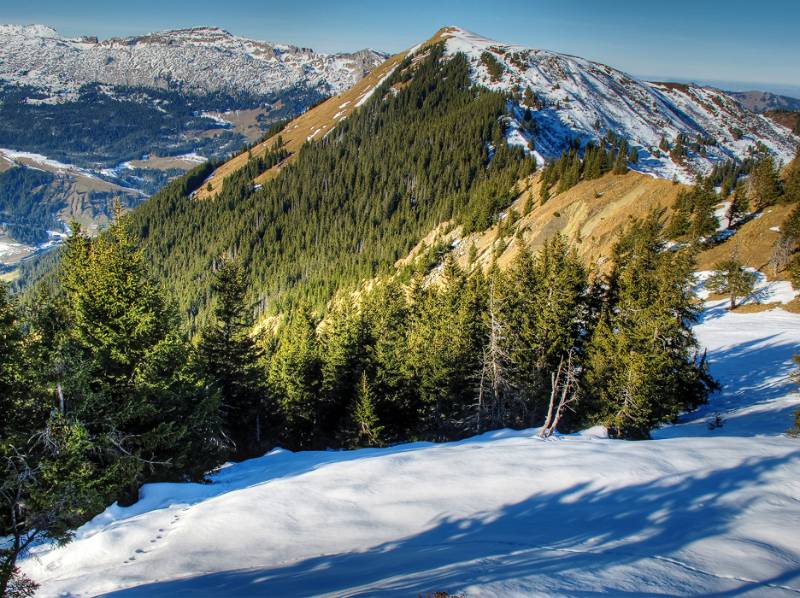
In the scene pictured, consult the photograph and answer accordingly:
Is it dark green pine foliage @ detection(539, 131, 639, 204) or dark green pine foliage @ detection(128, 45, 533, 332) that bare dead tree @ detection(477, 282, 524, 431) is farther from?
dark green pine foliage @ detection(128, 45, 533, 332)

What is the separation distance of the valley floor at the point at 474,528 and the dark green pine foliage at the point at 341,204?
Answer: 90.8 metres

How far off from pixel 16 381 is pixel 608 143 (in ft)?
666

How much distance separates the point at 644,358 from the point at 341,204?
5889 inches

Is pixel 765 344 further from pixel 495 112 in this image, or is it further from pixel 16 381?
pixel 495 112

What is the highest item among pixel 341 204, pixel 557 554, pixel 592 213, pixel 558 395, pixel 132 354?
pixel 341 204

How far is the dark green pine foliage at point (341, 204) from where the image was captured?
125 metres

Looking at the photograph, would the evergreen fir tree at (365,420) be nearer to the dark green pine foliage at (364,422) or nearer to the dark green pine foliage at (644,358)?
the dark green pine foliage at (364,422)

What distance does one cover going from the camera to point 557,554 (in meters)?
8.80

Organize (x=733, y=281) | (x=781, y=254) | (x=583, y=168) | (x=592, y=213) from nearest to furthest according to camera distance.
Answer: (x=733, y=281) < (x=781, y=254) < (x=592, y=213) < (x=583, y=168)

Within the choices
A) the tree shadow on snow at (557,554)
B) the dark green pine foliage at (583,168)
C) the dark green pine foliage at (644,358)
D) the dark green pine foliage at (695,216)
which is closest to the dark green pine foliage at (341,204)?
the dark green pine foliage at (583,168)

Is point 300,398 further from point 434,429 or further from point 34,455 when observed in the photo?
point 34,455

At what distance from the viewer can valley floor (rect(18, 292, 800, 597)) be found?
798cm

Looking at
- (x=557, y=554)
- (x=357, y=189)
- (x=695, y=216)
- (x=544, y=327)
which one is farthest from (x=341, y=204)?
(x=557, y=554)

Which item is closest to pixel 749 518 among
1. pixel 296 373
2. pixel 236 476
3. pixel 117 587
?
pixel 117 587
